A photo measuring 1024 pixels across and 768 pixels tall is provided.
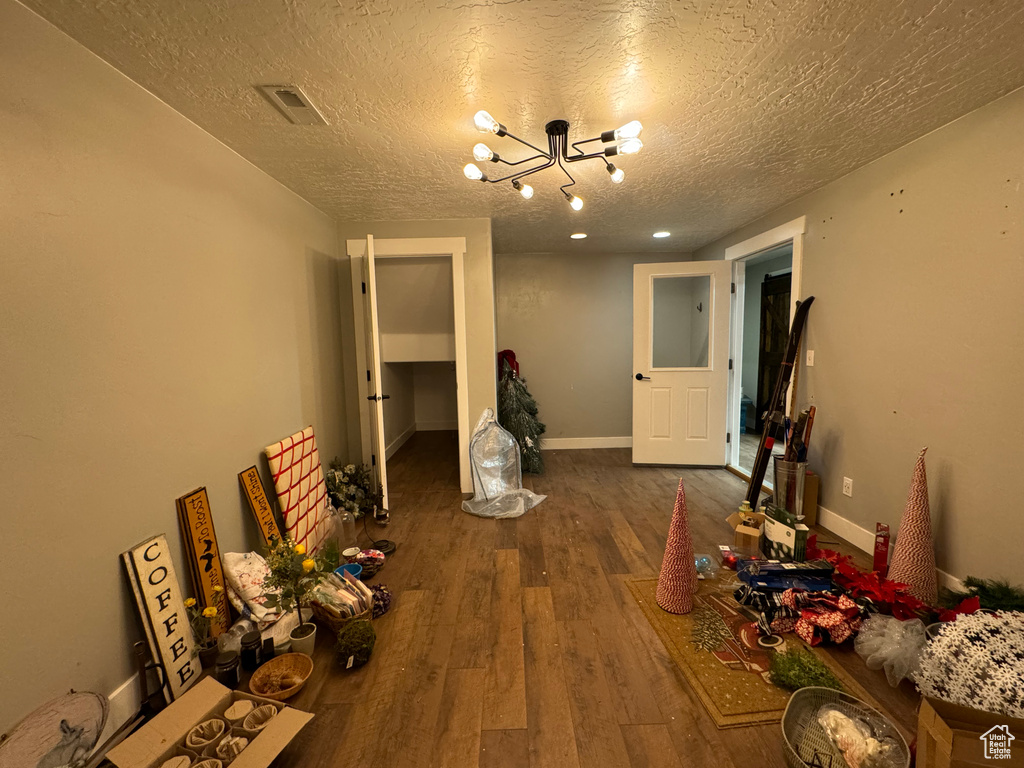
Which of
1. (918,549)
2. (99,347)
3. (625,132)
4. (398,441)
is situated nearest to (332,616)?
(99,347)

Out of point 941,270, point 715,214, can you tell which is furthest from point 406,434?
point 941,270

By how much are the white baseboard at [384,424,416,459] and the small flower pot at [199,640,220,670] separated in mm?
2829

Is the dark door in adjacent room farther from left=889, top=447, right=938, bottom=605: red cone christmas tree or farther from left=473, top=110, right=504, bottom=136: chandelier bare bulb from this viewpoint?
left=473, top=110, right=504, bottom=136: chandelier bare bulb

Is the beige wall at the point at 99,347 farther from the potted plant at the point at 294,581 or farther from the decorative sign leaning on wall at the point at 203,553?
the potted plant at the point at 294,581

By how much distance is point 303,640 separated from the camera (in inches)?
66.1

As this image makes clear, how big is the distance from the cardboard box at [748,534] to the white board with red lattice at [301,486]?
8.39ft

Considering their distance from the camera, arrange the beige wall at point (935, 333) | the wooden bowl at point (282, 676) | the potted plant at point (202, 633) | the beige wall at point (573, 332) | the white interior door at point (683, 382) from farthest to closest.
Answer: the beige wall at point (573, 332), the white interior door at point (683, 382), the beige wall at point (935, 333), the potted plant at point (202, 633), the wooden bowl at point (282, 676)

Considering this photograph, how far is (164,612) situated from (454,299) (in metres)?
2.41

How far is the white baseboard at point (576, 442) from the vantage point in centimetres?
487

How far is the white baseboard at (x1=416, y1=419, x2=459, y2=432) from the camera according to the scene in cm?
629

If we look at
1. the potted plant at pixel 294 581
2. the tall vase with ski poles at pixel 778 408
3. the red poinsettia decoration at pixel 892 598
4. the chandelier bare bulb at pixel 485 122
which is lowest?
the red poinsettia decoration at pixel 892 598

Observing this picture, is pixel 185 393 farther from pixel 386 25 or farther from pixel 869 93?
pixel 869 93

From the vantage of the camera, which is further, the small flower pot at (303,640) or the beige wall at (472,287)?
the beige wall at (472,287)

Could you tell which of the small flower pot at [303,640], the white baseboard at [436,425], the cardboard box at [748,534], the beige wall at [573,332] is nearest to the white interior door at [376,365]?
the small flower pot at [303,640]
